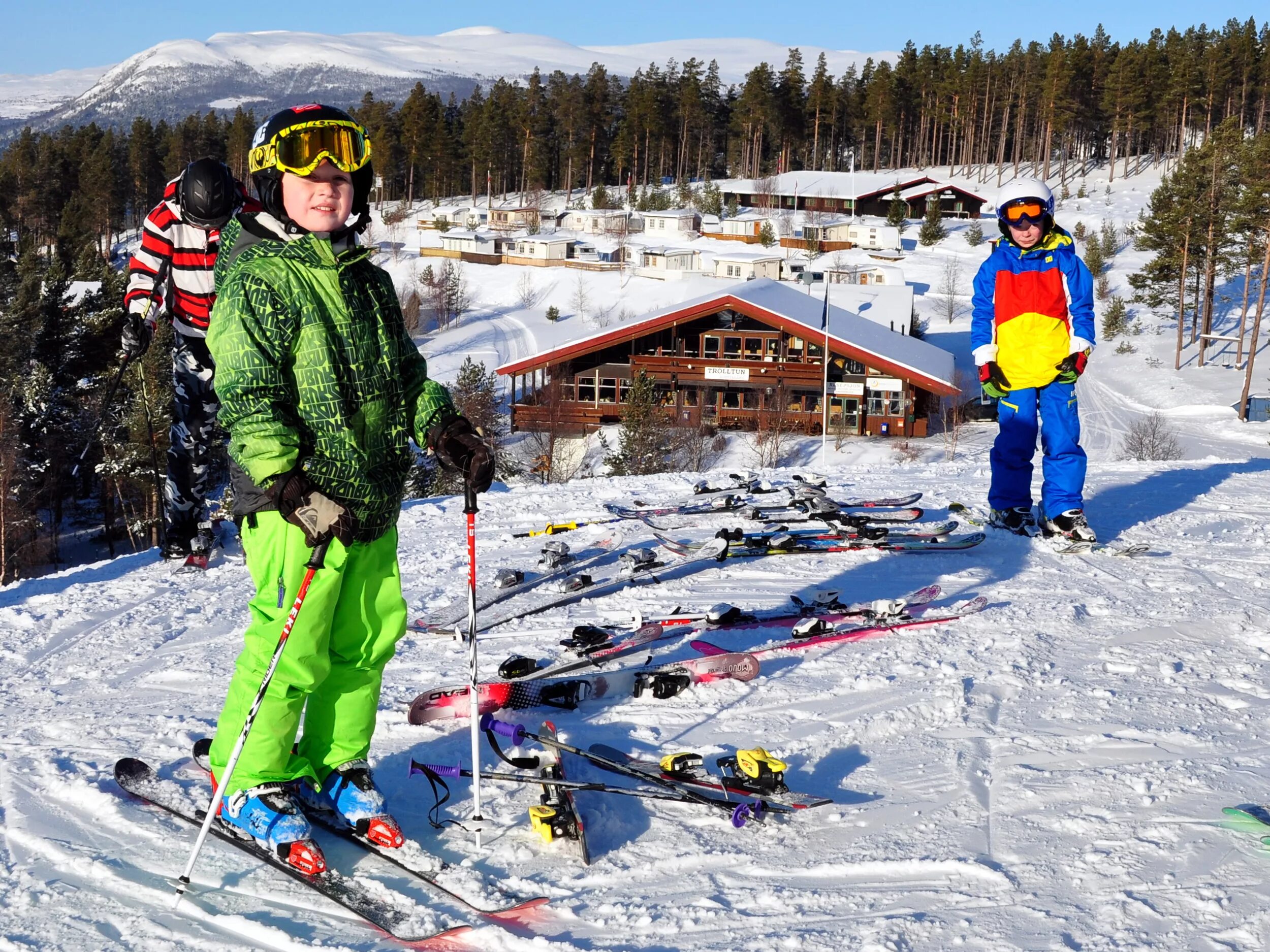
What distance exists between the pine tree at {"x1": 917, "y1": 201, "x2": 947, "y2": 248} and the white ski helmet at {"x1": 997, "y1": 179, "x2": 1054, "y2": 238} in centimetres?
5943

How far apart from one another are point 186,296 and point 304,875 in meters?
4.32

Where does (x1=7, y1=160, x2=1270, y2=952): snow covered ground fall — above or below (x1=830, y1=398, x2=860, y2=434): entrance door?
above

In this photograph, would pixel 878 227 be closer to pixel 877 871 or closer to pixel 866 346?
pixel 866 346

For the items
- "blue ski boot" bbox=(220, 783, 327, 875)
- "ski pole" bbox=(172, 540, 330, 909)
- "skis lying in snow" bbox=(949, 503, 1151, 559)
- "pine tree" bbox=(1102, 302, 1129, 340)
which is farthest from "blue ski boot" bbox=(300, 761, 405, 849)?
"pine tree" bbox=(1102, 302, 1129, 340)

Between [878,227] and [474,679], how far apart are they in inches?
2561

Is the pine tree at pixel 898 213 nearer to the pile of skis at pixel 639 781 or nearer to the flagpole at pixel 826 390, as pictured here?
the flagpole at pixel 826 390

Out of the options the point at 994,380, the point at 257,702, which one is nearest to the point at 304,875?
the point at 257,702

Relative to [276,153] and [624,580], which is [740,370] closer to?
[624,580]

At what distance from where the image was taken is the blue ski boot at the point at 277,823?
2916mm

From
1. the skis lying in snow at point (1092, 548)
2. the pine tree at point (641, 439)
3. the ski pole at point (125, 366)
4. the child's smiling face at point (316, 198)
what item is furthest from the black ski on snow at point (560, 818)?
the pine tree at point (641, 439)

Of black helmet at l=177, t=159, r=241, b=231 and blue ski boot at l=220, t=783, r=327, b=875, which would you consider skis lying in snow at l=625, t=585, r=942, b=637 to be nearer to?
blue ski boot at l=220, t=783, r=327, b=875

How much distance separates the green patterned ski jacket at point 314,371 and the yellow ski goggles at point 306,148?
0.17 m

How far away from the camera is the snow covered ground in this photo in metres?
2.75

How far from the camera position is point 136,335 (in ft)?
21.3
